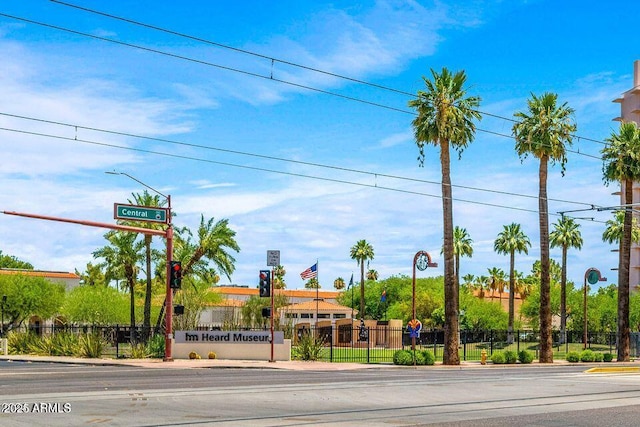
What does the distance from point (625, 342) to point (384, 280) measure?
93358 mm

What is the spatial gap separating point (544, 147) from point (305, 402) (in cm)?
3837

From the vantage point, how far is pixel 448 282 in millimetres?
50500

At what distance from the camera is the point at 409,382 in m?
30.2

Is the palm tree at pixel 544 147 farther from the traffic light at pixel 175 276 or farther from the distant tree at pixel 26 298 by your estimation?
the distant tree at pixel 26 298

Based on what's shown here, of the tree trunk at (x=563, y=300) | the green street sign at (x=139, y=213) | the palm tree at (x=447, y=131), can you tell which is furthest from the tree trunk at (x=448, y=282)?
the tree trunk at (x=563, y=300)

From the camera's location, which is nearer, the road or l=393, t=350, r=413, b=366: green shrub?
the road

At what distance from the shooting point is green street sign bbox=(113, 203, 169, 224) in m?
43.8

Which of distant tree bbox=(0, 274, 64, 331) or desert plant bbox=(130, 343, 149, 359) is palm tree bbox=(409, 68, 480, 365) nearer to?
desert plant bbox=(130, 343, 149, 359)

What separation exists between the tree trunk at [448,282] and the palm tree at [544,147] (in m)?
7.66

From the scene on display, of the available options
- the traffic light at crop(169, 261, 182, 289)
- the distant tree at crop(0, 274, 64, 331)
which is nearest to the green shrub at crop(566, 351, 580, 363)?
the traffic light at crop(169, 261, 182, 289)

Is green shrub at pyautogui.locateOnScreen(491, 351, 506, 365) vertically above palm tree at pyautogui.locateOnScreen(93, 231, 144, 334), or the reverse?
palm tree at pyautogui.locateOnScreen(93, 231, 144, 334)

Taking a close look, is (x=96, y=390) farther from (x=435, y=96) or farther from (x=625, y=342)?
(x=625, y=342)

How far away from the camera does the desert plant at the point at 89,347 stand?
50000mm

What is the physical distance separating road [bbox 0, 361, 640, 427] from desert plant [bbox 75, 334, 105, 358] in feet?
61.1
